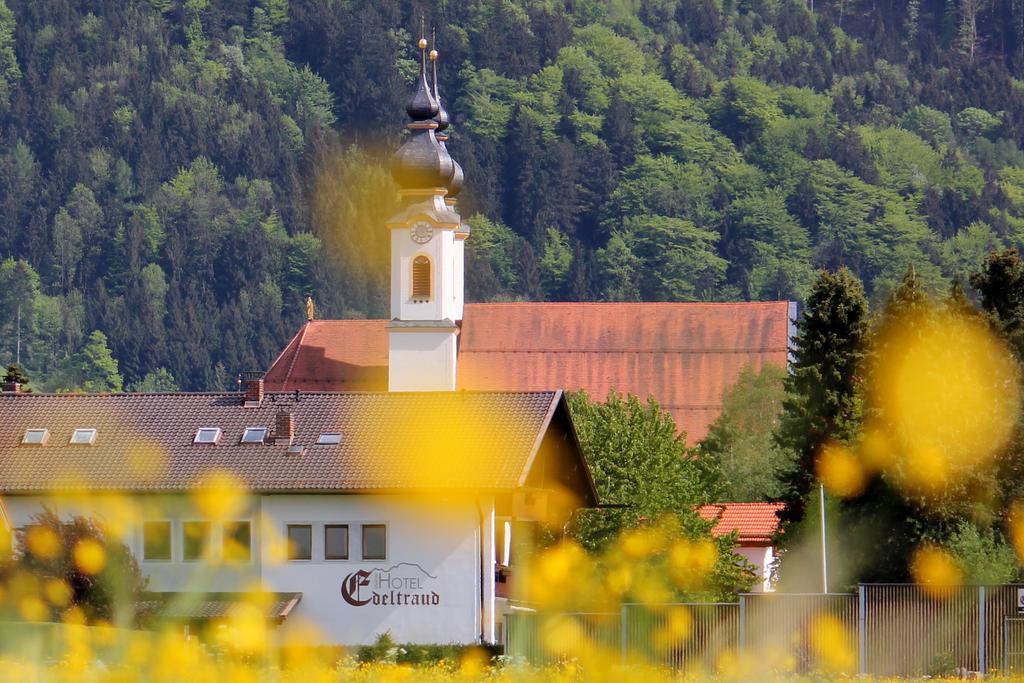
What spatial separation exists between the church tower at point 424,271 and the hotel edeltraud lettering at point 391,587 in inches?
1373

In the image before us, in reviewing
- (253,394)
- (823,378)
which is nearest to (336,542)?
(253,394)

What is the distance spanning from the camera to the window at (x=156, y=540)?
1499 inches

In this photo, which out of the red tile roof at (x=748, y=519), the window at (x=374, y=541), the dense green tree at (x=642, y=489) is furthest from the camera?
the red tile roof at (x=748, y=519)

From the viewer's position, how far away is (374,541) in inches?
1601

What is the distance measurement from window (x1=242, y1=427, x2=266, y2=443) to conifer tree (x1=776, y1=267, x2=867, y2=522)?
34.4ft

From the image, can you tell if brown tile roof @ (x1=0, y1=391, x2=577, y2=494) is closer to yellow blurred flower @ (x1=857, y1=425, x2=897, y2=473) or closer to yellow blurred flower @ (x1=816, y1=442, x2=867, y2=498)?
yellow blurred flower @ (x1=816, y1=442, x2=867, y2=498)

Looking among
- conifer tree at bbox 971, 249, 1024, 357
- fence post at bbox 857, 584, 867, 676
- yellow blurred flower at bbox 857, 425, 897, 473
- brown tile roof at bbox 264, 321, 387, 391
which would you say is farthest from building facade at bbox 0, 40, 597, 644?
brown tile roof at bbox 264, 321, 387, 391

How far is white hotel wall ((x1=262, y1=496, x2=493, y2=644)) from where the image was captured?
3975 cm

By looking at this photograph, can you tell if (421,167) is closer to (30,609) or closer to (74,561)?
(74,561)

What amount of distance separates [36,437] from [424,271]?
3238 cm

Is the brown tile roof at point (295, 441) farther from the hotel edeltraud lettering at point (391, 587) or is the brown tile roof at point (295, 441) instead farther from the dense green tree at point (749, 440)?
the dense green tree at point (749, 440)

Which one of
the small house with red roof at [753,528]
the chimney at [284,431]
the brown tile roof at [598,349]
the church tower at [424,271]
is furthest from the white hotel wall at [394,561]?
the brown tile roof at [598,349]

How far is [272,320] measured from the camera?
19050cm

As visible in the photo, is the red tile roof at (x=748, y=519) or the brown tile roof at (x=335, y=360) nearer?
the red tile roof at (x=748, y=519)
